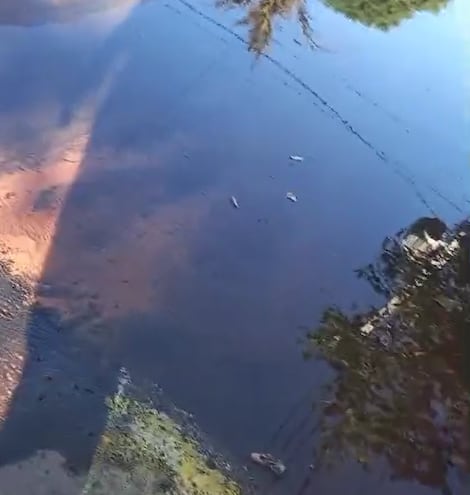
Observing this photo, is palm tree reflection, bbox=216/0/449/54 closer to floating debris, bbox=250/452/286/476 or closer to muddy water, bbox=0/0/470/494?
muddy water, bbox=0/0/470/494

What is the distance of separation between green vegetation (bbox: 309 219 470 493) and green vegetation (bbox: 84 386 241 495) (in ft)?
2.47

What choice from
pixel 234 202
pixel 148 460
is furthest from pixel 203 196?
pixel 148 460

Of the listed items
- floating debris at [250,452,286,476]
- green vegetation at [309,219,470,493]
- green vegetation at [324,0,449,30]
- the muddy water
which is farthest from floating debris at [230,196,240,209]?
green vegetation at [324,0,449,30]

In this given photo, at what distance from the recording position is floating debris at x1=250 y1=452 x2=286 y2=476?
4.37 m

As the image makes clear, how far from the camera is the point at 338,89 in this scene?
7.70 metres

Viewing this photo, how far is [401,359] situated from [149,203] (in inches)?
88.0

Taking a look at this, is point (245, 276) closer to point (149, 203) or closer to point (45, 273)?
point (149, 203)

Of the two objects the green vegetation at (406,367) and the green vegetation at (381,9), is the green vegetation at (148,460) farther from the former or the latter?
the green vegetation at (381,9)

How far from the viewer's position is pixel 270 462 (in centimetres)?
439

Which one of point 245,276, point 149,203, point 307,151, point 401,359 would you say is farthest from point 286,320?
point 307,151

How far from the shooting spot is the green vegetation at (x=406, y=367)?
464 centimetres

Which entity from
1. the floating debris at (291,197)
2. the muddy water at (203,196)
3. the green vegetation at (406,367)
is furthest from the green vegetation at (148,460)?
the floating debris at (291,197)

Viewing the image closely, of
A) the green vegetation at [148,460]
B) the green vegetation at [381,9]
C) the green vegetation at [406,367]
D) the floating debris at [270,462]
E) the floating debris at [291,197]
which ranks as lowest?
the green vegetation at [148,460]

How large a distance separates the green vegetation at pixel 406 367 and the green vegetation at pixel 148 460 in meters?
0.75
